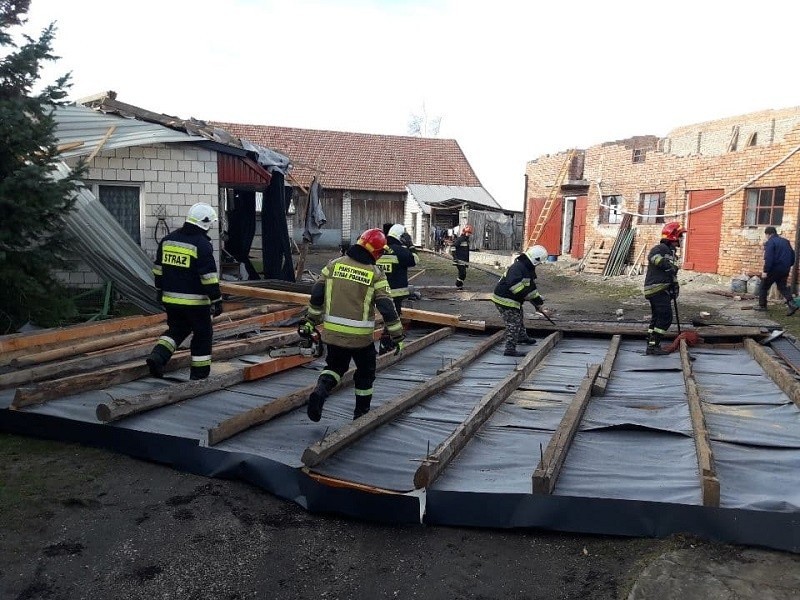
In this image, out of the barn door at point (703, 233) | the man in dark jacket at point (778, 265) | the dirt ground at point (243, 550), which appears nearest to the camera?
the dirt ground at point (243, 550)

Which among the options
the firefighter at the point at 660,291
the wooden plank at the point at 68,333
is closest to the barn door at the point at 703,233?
the firefighter at the point at 660,291

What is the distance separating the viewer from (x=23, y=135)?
739cm

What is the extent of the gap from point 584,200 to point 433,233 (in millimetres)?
8737

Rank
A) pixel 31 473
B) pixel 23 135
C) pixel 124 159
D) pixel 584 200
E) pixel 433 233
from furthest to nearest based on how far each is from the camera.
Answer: pixel 433 233 < pixel 584 200 < pixel 124 159 < pixel 23 135 < pixel 31 473

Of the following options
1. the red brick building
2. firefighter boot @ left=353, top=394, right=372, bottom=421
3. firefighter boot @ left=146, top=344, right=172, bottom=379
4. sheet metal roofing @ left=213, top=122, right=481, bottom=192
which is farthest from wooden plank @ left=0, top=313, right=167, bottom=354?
sheet metal roofing @ left=213, top=122, right=481, bottom=192

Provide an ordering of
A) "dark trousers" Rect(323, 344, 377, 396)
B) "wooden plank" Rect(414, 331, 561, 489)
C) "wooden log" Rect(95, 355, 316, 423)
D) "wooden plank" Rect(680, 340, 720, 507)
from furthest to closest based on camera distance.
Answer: "dark trousers" Rect(323, 344, 377, 396) → "wooden log" Rect(95, 355, 316, 423) → "wooden plank" Rect(414, 331, 561, 489) → "wooden plank" Rect(680, 340, 720, 507)

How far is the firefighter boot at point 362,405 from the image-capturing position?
552 centimetres

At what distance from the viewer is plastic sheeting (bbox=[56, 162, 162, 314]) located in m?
9.39

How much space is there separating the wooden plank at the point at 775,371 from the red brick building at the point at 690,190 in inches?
324

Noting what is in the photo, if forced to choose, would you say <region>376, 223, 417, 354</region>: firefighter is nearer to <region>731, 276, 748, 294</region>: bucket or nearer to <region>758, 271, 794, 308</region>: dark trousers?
<region>758, 271, 794, 308</region>: dark trousers

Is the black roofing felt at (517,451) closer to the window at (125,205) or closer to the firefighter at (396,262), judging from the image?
the firefighter at (396,262)

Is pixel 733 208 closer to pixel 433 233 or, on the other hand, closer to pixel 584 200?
pixel 584 200

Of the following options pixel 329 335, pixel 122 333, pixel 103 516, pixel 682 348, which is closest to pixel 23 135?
pixel 122 333

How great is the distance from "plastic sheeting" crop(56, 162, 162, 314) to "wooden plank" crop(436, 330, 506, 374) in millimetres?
4875
